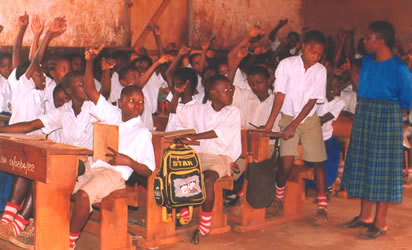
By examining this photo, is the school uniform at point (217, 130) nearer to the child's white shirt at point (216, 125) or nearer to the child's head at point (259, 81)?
the child's white shirt at point (216, 125)

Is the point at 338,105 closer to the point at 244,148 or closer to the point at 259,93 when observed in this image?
the point at 259,93

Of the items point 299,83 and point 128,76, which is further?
point 128,76

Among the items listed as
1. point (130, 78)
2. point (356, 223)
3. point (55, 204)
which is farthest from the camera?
point (130, 78)

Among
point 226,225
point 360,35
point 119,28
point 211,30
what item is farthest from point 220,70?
point 360,35

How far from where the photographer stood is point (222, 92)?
16.6ft

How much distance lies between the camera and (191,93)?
5648 mm

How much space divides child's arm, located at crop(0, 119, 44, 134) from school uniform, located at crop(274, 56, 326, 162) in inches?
79.7

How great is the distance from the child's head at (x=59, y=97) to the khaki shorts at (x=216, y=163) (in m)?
1.23

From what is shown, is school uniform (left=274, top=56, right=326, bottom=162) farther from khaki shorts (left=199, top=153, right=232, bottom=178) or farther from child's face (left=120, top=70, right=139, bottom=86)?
child's face (left=120, top=70, right=139, bottom=86)

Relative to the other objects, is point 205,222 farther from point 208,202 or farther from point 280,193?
point 280,193

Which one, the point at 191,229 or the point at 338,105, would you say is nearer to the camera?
the point at 191,229

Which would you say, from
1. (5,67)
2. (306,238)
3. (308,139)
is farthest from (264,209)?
(5,67)

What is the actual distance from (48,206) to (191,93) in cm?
205

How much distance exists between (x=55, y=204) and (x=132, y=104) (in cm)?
98
